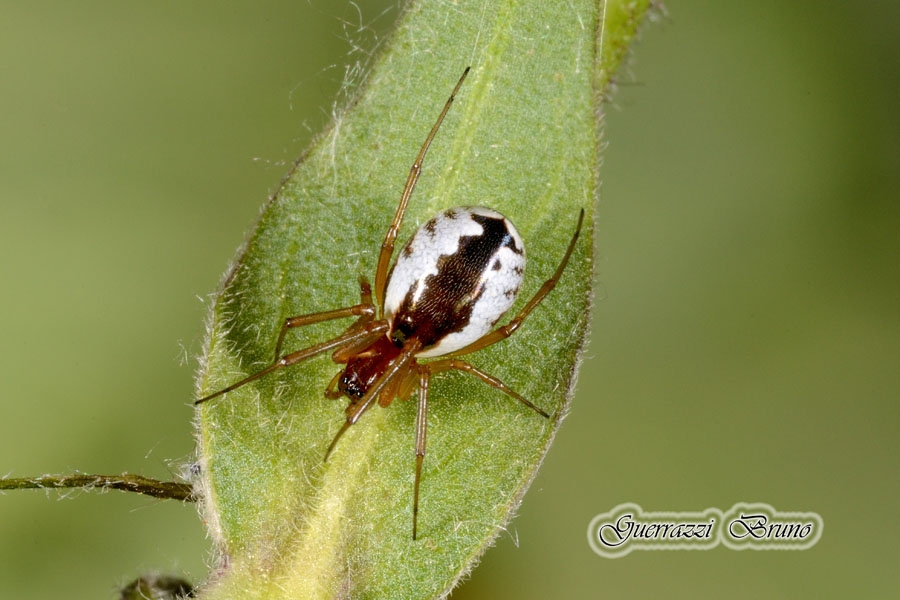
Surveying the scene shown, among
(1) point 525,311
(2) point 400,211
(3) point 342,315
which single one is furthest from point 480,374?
(2) point 400,211

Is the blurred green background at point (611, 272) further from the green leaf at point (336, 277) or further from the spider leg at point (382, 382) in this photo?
the green leaf at point (336, 277)

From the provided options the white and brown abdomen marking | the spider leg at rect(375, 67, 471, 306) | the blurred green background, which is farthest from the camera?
the blurred green background

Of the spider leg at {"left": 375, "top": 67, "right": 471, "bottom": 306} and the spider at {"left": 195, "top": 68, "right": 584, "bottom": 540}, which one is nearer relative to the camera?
the spider leg at {"left": 375, "top": 67, "right": 471, "bottom": 306}

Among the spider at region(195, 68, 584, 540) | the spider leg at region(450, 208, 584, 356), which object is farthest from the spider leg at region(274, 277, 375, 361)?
the spider leg at region(450, 208, 584, 356)

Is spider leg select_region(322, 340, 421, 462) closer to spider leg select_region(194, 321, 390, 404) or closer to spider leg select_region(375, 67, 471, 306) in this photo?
spider leg select_region(194, 321, 390, 404)

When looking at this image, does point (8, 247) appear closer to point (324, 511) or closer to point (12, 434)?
point (12, 434)

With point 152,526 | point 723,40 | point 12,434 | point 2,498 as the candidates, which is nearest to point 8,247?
point 12,434
